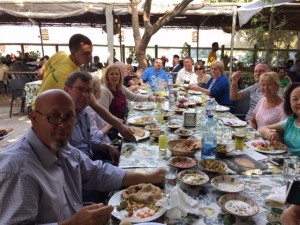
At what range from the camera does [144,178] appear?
62.1 inches

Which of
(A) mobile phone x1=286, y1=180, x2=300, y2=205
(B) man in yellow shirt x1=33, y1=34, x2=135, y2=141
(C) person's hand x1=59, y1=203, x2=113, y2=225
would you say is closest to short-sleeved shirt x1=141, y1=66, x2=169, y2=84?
(B) man in yellow shirt x1=33, y1=34, x2=135, y2=141

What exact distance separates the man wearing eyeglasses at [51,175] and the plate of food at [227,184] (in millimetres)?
326

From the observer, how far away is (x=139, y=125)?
9.17 ft

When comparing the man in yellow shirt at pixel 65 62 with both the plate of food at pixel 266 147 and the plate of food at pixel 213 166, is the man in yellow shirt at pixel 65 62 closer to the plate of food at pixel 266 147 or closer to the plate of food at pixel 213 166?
the plate of food at pixel 213 166

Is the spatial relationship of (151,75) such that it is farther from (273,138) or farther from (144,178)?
(144,178)

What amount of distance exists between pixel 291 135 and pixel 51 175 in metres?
2.13

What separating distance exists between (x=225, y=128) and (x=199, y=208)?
1.56 metres

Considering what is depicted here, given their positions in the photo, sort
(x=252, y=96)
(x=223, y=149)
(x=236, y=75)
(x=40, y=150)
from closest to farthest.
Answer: (x=40, y=150) < (x=223, y=149) < (x=236, y=75) < (x=252, y=96)

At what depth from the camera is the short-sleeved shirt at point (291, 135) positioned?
2.30 meters

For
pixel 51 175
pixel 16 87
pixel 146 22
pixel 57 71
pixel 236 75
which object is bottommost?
pixel 16 87

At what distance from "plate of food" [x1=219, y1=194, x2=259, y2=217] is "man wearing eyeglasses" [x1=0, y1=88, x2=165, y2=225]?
1.36ft

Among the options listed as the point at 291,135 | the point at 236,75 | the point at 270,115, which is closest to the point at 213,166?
the point at 291,135

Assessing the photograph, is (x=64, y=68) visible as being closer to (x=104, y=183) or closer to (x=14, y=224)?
(x=104, y=183)

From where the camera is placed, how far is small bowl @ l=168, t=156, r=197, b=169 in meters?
1.71
